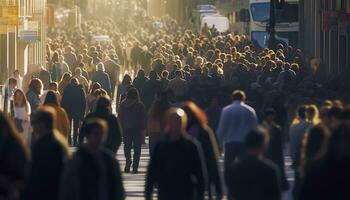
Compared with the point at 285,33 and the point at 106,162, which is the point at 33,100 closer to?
the point at 106,162

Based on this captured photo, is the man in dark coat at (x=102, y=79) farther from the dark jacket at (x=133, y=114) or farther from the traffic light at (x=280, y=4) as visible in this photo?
the dark jacket at (x=133, y=114)

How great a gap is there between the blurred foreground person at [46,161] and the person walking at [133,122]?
1110 cm

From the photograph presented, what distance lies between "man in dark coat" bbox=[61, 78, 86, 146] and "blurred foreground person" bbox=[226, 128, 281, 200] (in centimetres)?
1651

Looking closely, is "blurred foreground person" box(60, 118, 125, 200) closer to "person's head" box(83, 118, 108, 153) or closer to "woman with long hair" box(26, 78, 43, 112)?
"person's head" box(83, 118, 108, 153)

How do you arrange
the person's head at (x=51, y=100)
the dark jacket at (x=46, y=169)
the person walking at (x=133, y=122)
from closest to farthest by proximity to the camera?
the dark jacket at (x=46, y=169)
the person's head at (x=51, y=100)
the person walking at (x=133, y=122)

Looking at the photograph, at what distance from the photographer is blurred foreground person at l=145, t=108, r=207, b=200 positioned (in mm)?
15805

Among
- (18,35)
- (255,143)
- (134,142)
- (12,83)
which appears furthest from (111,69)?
(255,143)

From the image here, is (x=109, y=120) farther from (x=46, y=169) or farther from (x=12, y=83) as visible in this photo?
(x=12, y=83)

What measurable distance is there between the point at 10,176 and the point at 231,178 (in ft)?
6.46

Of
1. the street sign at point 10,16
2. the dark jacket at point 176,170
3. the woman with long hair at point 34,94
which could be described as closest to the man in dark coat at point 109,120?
the woman with long hair at point 34,94

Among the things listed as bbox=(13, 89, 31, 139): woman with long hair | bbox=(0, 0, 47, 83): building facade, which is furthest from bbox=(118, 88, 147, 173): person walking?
bbox=(0, 0, 47, 83): building facade

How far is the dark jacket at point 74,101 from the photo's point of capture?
30781 mm

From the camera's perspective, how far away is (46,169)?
15180 mm

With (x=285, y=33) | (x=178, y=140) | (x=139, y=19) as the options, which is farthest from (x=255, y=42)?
(x=139, y=19)
